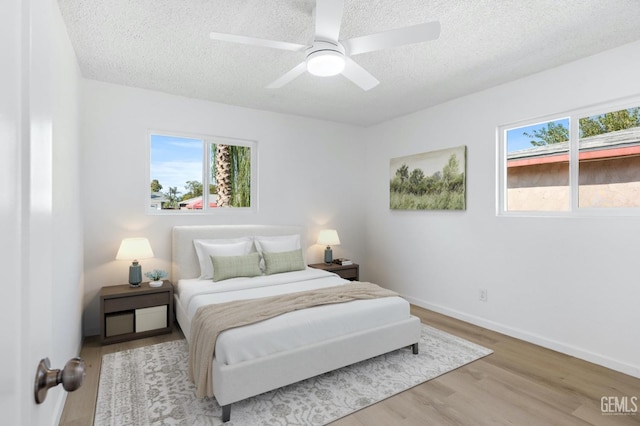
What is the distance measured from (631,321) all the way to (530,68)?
2.38 m

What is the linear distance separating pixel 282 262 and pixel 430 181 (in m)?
2.19

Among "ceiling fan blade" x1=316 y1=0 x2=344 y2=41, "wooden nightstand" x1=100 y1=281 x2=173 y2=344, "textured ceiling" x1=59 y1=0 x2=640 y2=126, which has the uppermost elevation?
"textured ceiling" x1=59 y1=0 x2=640 y2=126

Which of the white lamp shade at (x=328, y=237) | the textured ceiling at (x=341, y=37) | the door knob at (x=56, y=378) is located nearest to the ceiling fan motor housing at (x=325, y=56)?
the textured ceiling at (x=341, y=37)

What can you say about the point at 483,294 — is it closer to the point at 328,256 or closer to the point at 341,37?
the point at 328,256

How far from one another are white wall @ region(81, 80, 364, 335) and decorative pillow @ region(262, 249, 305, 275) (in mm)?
746

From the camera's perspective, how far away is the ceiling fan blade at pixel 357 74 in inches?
90.6

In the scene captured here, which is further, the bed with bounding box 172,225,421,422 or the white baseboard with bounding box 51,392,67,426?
the bed with bounding box 172,225,421,422

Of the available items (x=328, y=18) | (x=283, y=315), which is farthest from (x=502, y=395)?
(x=328, y=18)

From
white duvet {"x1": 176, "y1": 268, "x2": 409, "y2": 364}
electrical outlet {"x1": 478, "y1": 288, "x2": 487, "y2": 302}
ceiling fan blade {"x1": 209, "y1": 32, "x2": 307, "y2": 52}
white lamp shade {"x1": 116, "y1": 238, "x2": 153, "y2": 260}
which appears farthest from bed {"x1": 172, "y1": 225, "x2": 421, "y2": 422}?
ceiling fan blade {"x1": 209, "y1": 32, "x2": 307, "y2": 52}

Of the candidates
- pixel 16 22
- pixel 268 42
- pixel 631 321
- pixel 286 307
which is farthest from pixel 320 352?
pixel 631 321

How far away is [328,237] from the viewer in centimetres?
467

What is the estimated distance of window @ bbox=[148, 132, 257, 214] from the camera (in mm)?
3908

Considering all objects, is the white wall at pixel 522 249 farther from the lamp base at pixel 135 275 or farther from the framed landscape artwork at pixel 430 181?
the lamp base at pixel 135 275

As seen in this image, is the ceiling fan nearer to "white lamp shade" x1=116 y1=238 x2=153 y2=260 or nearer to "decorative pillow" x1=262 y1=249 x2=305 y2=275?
"decorative pillow" x1=262 y1=249 x2=305 y2=275
